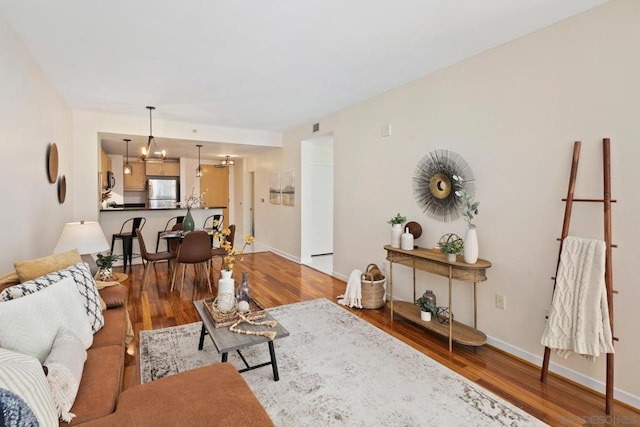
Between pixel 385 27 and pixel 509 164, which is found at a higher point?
pixel 385 27

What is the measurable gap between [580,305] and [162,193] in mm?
9202

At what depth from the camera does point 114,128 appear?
4.94 m

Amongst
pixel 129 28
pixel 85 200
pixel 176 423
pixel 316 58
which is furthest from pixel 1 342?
pixel 85 200

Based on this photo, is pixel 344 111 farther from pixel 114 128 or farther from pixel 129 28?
pixel 114 128

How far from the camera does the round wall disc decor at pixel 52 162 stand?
3.27 m

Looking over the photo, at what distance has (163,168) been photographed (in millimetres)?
8859

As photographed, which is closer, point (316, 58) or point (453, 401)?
point (453, 401)

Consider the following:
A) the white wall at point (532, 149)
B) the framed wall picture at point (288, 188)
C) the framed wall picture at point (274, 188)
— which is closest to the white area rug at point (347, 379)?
the white wall at point (532, 149)

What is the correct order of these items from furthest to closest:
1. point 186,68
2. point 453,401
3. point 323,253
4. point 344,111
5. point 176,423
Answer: point 323,253
point 344,111
point 186,68
point 453,401
point 176,423

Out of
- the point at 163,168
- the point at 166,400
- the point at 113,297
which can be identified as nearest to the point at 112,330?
the point at 113,297

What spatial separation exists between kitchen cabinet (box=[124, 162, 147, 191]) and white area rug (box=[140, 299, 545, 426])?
6.79 m

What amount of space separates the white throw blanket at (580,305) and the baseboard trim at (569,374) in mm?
175

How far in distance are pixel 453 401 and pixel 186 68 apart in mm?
3592

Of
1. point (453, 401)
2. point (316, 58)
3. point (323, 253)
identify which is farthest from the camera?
point (323, 253)
